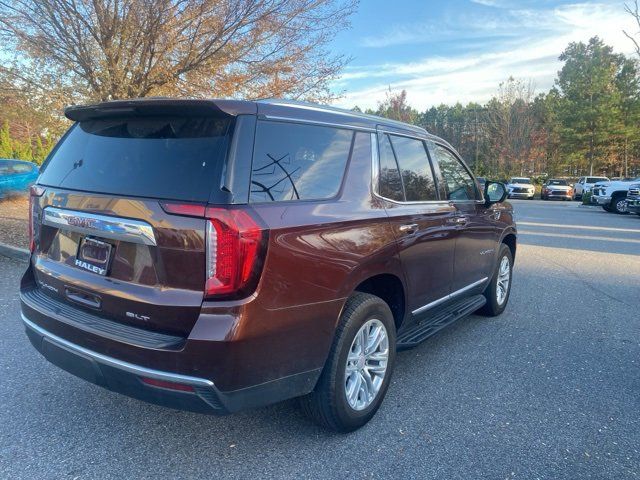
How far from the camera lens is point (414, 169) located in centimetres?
375

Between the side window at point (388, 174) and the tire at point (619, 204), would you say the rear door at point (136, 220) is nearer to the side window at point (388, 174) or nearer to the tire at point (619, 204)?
the side window at point (388, 174)

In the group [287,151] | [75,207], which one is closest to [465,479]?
[287,151]

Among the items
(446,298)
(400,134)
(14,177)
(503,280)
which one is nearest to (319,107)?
(400,134)

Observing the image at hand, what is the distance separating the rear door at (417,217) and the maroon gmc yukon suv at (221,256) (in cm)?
3

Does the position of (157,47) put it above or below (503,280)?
above

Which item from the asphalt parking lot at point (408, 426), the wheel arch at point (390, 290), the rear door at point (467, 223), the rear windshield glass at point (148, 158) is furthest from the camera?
the rear door at point (467, 223)

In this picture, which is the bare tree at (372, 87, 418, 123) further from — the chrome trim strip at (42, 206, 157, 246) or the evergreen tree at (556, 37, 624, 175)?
the chrome trim strip at (42, 206, 157, 246)

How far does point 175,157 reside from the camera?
2402mm

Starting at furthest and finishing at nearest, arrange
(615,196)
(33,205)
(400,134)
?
(615,196), (400,134), (33,205)

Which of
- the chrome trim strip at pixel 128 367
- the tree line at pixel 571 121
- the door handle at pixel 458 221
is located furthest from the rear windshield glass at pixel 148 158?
the tree line at pixel 571 121

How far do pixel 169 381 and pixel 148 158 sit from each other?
3.73ft

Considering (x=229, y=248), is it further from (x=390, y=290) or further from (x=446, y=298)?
(x=446, y=298)

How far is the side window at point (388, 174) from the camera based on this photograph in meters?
3.26

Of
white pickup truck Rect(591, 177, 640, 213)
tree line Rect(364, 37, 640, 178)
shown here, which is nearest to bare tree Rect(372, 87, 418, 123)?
tree line Rect(364, 37, 640, 178)
